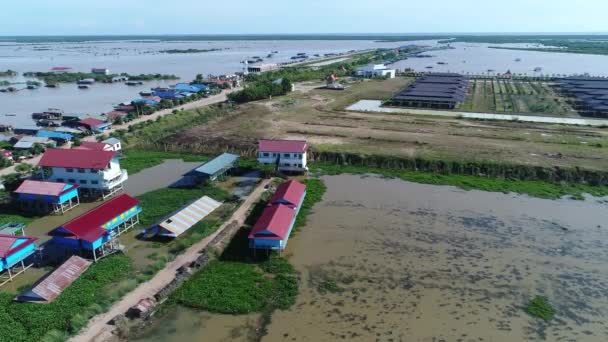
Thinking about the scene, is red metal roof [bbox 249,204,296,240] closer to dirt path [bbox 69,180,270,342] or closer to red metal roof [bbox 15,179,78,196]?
dirt path [bbox 69,180,270,342]

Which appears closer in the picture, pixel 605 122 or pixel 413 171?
pixel 413 171

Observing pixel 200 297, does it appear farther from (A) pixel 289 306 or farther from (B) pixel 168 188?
(B) pixel 168 188

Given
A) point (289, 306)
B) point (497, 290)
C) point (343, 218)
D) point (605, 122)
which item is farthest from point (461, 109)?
point (289, 306)

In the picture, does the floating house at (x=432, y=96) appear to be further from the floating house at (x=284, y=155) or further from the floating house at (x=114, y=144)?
the floating house at (x=114, y=144)

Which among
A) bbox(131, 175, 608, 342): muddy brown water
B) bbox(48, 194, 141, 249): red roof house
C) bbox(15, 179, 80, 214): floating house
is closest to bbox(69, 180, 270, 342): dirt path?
bbox(131, 175, 608, 342): muddy brown water

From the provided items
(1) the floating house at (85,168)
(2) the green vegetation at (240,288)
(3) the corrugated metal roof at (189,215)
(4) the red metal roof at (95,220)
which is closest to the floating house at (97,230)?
(4) the red metal roof at (95,220)

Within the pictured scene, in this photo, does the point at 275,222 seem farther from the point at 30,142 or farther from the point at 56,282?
the point at 30,142

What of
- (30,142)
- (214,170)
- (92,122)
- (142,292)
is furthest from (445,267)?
(92,122)
